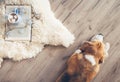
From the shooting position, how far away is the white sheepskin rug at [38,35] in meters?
1.93

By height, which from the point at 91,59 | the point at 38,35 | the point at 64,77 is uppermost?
the point at 38,35

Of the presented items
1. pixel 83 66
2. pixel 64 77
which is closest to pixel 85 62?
pixel 83 66

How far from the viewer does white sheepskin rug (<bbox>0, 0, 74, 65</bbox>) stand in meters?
1.93

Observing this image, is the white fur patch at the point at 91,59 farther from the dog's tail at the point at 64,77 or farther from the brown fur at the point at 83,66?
the dog's tail at the point at 64,77

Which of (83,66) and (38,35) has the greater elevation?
(38,35)

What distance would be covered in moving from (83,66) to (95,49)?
0.13 metres

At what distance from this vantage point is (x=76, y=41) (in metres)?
1.99

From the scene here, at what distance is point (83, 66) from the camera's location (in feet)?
5.99

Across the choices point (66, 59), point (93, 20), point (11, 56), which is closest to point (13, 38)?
point (11, 56)

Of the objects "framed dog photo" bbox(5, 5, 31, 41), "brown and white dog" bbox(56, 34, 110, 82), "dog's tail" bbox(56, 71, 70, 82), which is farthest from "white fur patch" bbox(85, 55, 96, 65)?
"framed dog photo" bbox(5, 5, 31, 41)

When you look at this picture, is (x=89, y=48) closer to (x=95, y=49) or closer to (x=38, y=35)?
(x=95, y=49)

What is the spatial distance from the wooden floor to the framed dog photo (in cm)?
15

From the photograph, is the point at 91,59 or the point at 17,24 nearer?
the point at 91,59

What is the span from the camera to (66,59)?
1.97m
